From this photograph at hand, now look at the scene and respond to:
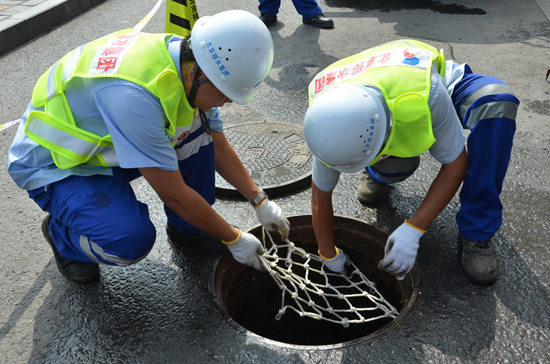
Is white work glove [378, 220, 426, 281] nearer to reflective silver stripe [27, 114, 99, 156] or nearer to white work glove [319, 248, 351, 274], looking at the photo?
white work glove [319, 248, 351, 274]

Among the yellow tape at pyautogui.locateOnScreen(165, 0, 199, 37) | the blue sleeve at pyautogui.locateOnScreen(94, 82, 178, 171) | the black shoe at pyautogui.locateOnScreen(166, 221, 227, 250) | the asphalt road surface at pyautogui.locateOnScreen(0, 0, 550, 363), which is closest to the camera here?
the blue sleeve at pyautogui.locateOnScreen(94, 82, 178, 171)

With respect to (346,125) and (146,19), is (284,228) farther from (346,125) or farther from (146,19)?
(146,19)

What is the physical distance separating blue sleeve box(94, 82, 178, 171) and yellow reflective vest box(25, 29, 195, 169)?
1.9 inches

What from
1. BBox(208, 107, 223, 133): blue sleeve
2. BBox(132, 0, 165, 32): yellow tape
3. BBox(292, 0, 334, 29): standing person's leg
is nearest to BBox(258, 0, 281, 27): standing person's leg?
BBox(292, 0, 334, 29): standing person's leg

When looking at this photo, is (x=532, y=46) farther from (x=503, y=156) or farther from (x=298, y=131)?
(x=503, y=156)

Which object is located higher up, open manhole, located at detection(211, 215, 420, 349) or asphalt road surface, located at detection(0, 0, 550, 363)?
asphalt road surface, located at detection(0, 0, 550, 363)

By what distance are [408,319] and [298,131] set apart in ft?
5.96

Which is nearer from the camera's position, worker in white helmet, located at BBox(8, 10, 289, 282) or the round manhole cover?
worker in white helmet, located at BBox(8, 10, 289, 282)

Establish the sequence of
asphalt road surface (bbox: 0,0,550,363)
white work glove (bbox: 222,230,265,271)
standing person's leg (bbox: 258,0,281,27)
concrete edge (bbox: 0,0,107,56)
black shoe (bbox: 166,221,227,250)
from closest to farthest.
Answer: asphalt road surface (bbox: 0,0,550,363) → white work glove (bbox: 222,230,265,271) → black shoe (bbox: 166,221,227,250) → concrete edge (bbox: 0,0,107,56) → standing person's leg (bbox: 258,0,281,27)

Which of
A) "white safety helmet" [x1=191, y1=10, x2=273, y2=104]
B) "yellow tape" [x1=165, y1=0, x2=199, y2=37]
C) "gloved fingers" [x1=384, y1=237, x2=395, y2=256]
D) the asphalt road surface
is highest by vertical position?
"white safety helmet" [x1=191, y1=10, x2=273, y2=104]

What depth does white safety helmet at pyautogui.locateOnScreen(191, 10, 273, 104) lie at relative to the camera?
2.00 meters

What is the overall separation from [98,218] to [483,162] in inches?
71.0

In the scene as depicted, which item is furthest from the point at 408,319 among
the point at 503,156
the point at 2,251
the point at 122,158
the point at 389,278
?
the point at 2,251

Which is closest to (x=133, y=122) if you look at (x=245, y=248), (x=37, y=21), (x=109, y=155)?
(x=109, y=155)
